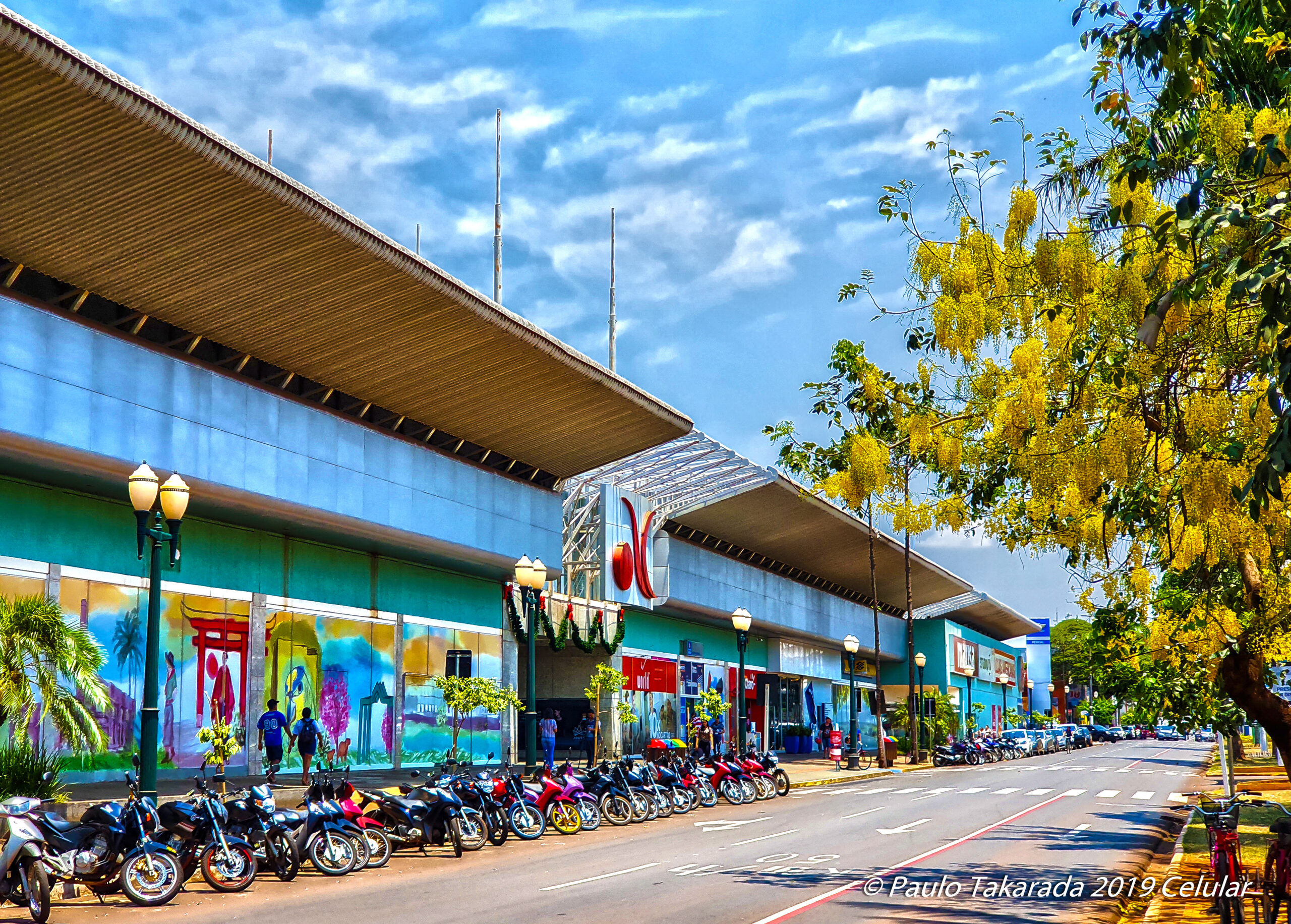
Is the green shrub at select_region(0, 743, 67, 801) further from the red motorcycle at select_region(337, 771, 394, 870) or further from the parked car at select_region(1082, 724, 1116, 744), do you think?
the parked car at select_region(1082, 724, 1116, 744)

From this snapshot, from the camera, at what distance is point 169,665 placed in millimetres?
27953

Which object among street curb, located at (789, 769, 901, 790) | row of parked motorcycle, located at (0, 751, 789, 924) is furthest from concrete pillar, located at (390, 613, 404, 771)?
row of parked motorcycle, located at (0, 751, 789, 924)

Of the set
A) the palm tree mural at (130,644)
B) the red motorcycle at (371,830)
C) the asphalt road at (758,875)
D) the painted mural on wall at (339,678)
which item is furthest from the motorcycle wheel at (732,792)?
the red motorcycle at (371,830)

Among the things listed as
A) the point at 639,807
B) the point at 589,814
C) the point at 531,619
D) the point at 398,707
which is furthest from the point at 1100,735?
the point at 589,814

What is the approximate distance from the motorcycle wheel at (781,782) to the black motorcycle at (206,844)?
21080 millimetres

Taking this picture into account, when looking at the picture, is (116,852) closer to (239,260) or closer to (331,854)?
(331,854)

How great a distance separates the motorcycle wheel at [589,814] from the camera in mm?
23016

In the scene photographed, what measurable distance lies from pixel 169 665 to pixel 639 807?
1107 cm

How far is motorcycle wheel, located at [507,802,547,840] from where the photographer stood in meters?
21.2

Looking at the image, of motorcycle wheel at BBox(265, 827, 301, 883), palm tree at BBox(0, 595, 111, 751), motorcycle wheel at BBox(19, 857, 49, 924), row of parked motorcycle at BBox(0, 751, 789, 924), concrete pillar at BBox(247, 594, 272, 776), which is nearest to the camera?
motorcycle wheel at BBox(19, 857, 49, 924)

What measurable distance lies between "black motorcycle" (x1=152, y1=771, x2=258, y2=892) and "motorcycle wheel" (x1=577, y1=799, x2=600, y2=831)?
28.0 feet

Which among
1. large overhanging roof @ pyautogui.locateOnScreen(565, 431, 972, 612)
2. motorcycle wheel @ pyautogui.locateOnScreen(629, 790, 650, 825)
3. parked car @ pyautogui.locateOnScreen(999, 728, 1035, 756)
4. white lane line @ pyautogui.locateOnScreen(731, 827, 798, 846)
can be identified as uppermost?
large overhanging roof @ pyautogui.locateOnScreen(565, 431, 972, 612)

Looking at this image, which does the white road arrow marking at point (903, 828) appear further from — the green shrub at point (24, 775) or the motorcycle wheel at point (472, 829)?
the green shrub at point (24, 775)

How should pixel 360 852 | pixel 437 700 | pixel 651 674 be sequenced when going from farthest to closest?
1. pixel 651 674
2. pixel 437 700
3. pixel 360 852
